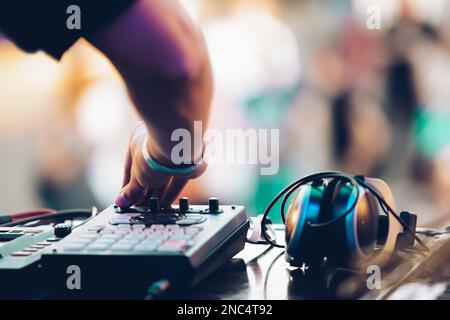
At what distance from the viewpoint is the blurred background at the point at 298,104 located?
1864mm

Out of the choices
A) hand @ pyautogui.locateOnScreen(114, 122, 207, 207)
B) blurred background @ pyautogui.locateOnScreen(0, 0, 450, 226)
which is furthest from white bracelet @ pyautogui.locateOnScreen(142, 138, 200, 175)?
blurred background @ pyautogui.locateOnScreen(0, 0, 450, 226)

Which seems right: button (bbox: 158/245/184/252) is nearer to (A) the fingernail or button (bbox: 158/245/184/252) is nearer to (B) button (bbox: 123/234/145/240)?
(B) button (bbox: 123/234/145/240)

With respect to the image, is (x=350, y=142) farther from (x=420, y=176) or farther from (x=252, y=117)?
(x=252, y=117)

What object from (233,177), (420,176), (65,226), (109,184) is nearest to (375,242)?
(65,226)

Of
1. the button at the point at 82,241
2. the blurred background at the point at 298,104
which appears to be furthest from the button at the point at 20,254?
the blurred background at the point at 298,104

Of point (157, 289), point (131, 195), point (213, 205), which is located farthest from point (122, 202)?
point (157, 289)

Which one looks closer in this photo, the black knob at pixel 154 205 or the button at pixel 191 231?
the button at pixel 191 231

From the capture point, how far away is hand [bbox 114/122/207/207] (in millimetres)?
761

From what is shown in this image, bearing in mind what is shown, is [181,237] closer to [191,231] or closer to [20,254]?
[191,231]

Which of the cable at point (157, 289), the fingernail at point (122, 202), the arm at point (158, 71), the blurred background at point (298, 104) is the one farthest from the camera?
the blurred background at point (298, 104)

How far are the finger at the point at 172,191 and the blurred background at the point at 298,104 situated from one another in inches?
38.5

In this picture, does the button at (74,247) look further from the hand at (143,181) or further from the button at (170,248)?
the hand at (143,181)

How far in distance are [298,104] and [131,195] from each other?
50.5 inches

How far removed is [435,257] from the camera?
0.66m
